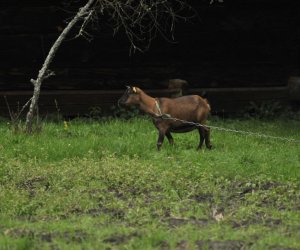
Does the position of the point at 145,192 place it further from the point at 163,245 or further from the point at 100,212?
the point at 163,245

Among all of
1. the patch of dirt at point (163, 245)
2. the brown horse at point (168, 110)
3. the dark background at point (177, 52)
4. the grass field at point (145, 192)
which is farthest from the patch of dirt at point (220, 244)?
the dark background at point (177, 52)

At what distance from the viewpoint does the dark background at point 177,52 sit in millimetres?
12984

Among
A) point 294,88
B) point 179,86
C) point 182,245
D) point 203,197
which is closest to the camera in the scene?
point 182,245

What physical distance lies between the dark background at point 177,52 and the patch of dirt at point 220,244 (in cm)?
754

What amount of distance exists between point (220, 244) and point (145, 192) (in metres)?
1.68

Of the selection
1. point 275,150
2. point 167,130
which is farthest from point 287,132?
point 167,130

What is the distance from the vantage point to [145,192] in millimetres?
6902

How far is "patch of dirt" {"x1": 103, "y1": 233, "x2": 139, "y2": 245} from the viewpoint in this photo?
540 cm

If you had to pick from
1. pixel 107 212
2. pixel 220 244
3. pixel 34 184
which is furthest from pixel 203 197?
pixel 34 184

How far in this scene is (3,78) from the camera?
1310 cm

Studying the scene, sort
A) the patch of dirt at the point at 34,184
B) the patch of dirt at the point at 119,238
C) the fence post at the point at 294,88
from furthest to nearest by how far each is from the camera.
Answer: the fence post at the point at 294,88 < the patch of dirt at the point at 34,184 < the patch of dirt at the point at 119,238

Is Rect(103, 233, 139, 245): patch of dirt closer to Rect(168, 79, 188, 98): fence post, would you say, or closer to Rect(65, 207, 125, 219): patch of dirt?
Rect(65, 207, 125, 219): patch of dirt

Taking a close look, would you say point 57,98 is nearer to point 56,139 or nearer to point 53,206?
point 56,139

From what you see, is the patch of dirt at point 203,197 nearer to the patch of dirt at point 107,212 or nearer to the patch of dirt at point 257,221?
the patch of dirt at point 257,221
